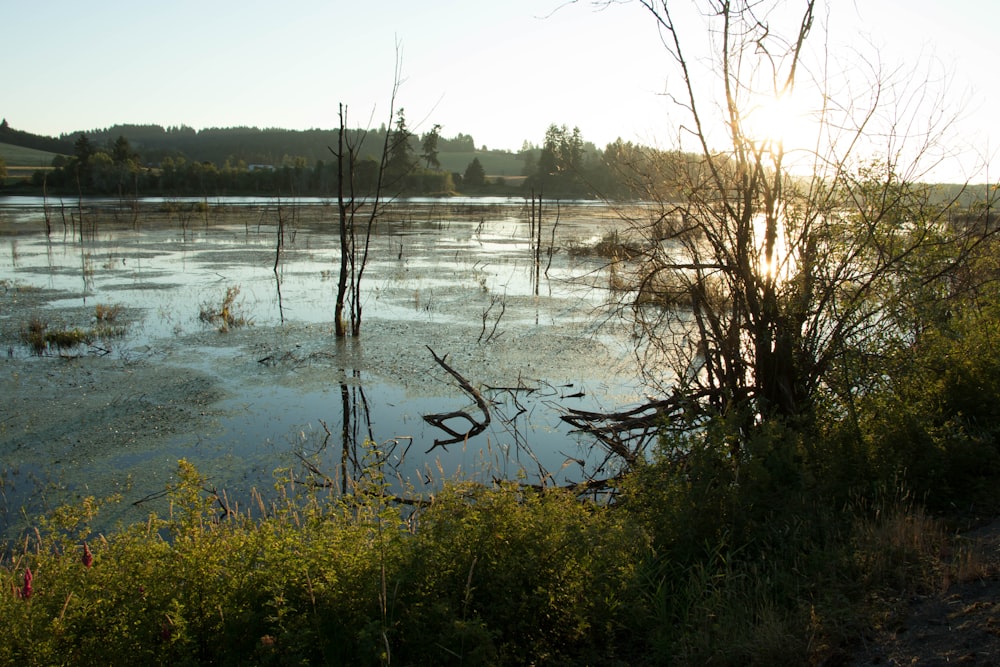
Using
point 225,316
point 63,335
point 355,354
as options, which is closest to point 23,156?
point 225,316

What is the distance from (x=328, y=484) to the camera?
5.79 metres

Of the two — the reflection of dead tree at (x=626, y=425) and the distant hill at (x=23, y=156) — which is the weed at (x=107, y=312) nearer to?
the reflection of dead tree at (x=626, y=425)

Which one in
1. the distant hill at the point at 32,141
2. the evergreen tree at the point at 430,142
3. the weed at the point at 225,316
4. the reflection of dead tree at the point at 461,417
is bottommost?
the reflection of dead tree at the point at 461,417

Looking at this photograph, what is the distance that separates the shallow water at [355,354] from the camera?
6.52m

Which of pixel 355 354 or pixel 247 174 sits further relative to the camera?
pixel 247 174

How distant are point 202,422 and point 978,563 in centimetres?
681

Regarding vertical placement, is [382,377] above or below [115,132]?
below

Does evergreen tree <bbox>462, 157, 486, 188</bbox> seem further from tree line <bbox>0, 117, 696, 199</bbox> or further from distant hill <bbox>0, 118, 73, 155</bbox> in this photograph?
distant hill <bbox>0, 118, 73, 155</bbox>

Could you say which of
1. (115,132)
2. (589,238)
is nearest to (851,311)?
(589,238)

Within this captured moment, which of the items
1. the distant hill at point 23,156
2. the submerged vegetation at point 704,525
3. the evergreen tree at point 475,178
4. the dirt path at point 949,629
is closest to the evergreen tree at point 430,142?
the submerged vegetation at point 704,525

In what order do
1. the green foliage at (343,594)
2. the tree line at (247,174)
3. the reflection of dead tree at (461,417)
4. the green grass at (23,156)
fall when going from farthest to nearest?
1. the green grass at (23,156)
2. the tree line at (247,174)
3. the reflection of dead tree at (461,417)
4. the green foliage at (343,594)

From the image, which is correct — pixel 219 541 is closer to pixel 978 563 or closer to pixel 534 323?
pixel 978 563

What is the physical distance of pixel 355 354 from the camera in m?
10.1

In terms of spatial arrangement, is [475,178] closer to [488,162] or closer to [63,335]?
[488,162]
